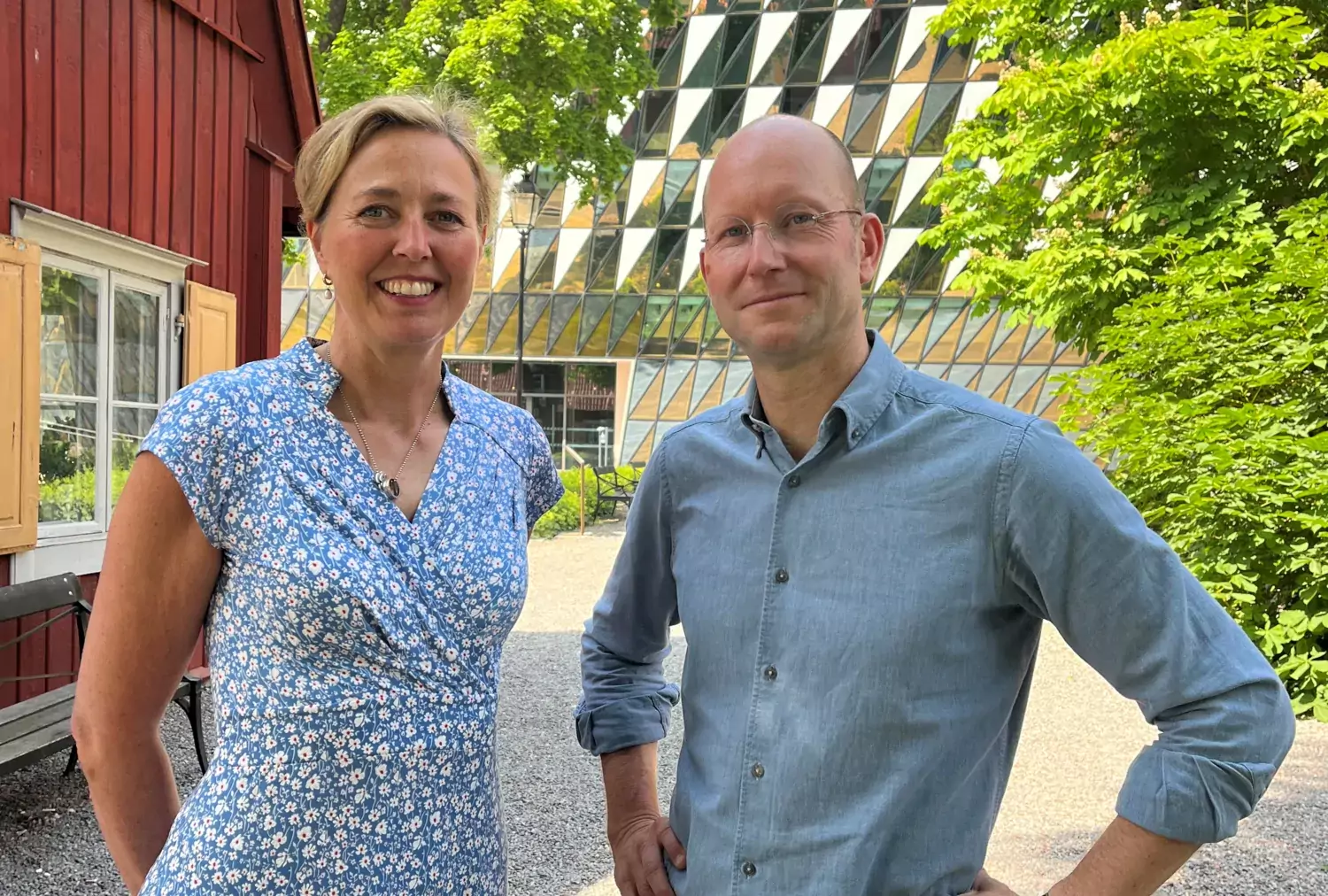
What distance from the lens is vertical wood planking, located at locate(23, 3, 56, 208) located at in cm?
617

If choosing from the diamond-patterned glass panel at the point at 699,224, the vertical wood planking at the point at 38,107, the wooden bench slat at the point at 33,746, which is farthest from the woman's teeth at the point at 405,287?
the diamond-patterned glass panel at the point at 699,224

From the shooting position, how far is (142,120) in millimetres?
7316

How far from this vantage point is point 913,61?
3159 cm

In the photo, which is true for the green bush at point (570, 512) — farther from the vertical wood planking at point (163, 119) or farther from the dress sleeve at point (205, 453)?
the dress sleeve at point (205, 453)

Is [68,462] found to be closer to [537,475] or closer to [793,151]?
[537,475]

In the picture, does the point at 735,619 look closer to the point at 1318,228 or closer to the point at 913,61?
the point at 1318,228

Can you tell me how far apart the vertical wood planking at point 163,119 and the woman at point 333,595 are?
20.2ft

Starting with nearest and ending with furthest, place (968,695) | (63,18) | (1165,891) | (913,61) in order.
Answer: (968,695)
(1165,891)
(63,18)
(913,61)

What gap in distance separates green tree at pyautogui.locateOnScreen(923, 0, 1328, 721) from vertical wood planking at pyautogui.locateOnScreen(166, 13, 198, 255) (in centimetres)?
674

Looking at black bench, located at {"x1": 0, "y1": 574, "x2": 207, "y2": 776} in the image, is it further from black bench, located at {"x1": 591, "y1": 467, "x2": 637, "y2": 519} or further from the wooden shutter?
black bench, located at {"x1": 591, "y1": 467, "x2": 637, "y2": 519}

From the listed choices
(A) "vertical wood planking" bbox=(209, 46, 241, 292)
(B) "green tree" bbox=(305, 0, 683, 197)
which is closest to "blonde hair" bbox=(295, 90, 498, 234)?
(A) "vertical wood planking" bbox=(209, 46, 241, 292)

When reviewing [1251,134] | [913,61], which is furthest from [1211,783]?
[913,61]

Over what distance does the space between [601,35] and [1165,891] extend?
1462cm

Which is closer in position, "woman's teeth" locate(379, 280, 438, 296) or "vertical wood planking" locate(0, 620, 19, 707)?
"woman's teeth" locate(379, 280, 438, 296)
